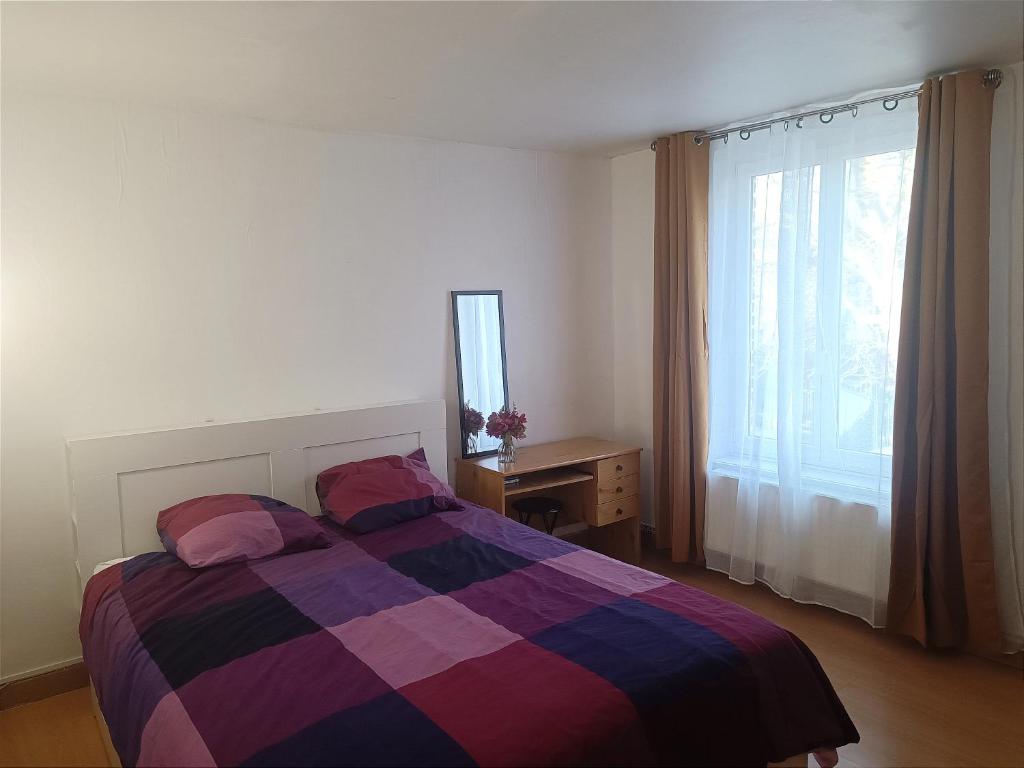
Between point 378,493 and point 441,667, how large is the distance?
136cm

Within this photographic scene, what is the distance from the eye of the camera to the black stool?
3.86 meters

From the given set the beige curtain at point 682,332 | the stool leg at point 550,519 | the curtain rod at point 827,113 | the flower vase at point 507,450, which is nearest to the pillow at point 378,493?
the flower vase at point 507,450

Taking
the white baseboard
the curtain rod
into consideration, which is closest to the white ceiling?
the curtain rod

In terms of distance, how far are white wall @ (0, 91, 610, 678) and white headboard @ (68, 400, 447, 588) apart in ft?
0.53

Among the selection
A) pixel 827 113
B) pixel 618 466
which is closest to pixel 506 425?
pixel 618 466

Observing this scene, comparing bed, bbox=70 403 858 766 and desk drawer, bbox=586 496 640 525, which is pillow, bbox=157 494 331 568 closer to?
bed, bbox=70 403 858 766

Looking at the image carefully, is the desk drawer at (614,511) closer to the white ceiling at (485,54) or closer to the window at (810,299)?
the window at (810,299)

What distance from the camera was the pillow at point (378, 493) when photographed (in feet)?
10.1

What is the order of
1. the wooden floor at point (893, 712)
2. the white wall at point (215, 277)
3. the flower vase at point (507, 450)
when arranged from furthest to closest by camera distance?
the flower vase at point (507, 450), the white wall at point (215, 277), the wooden floor at point (893, 712)

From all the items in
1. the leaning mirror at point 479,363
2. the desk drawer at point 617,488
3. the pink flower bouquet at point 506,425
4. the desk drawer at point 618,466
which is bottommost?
the desk drawer at point 617,488

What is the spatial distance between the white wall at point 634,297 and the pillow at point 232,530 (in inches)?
86.4

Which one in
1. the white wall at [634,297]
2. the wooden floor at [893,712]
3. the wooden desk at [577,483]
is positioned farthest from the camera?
the white wall at [634,297]

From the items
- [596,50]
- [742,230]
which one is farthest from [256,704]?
[742,230]

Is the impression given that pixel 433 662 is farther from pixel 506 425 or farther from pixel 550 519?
pixel 550 519
